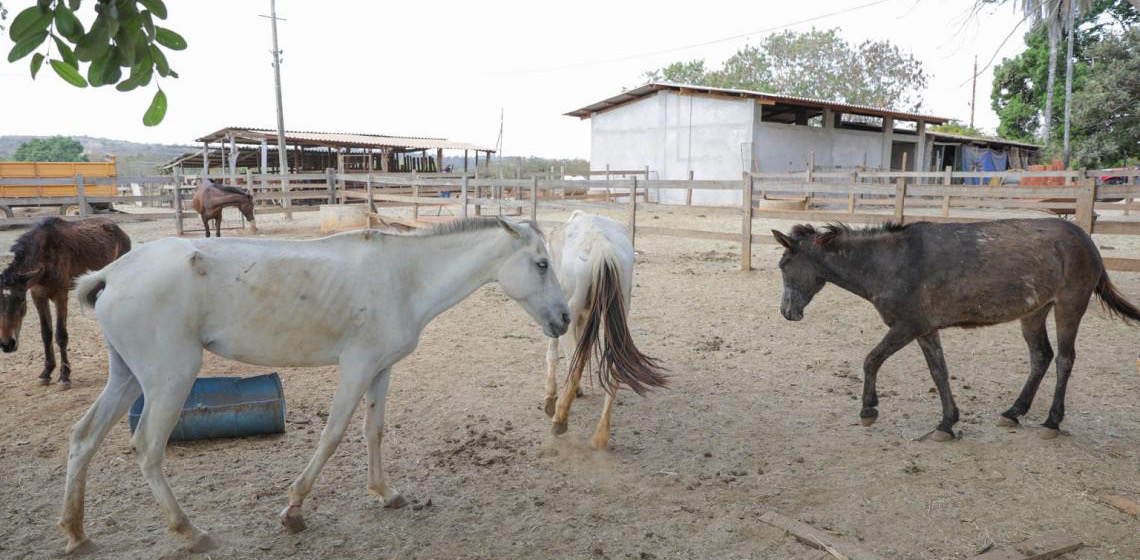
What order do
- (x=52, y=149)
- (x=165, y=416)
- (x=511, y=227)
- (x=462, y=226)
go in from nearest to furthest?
(x=165, y=416) → (x=511, y=227) → (x=462, y=226) → (x=52, y=149)

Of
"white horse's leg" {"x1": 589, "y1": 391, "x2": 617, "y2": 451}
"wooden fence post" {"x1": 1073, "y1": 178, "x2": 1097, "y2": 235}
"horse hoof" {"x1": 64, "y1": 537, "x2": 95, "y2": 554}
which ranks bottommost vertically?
"horse hoof" {"x1": 64, "y1": 537, "x2": 95, "y2": 554}

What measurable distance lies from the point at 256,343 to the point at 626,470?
2.08 m

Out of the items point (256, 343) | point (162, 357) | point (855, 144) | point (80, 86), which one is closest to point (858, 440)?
point (256, 343)

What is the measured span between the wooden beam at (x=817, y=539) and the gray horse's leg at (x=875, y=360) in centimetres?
153

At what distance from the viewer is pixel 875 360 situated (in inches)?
171

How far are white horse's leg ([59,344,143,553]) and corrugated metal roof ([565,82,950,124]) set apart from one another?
859 inches

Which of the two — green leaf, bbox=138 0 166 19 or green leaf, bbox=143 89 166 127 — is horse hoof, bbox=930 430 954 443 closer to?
green leaf, bbox=143 89 166 127

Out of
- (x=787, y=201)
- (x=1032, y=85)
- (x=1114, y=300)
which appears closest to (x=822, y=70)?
(x=1032, y=85)

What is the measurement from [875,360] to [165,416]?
3979 millimetres

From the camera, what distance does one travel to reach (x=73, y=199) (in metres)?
15.4

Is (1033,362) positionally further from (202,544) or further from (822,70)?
(822,70)

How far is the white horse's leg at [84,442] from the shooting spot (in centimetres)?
294

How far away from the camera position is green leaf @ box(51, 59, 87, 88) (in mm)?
2074

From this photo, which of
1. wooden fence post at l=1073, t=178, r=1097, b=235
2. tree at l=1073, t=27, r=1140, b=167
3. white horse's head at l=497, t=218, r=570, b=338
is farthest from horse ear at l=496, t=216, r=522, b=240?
tree at l=1073, t=27, r=1140, b=167
